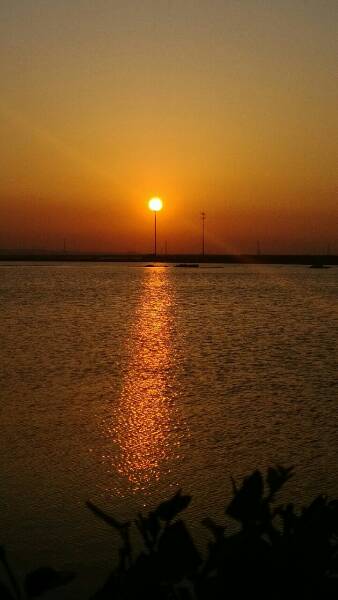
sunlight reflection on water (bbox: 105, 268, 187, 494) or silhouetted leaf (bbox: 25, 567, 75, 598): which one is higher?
silhouetted leaf (bbox: 25, 567, 75, 598)

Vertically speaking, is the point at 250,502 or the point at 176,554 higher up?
the point at 250,502

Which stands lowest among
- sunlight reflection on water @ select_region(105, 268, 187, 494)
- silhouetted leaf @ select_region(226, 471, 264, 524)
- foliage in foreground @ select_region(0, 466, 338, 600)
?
sunlight reflection on water @ select_region(105, 268, 187, 494)

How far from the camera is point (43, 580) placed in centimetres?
228

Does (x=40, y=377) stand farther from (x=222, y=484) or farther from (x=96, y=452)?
(x=222, y=484)

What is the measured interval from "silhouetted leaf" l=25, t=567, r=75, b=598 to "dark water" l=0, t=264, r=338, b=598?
4161 millimetres

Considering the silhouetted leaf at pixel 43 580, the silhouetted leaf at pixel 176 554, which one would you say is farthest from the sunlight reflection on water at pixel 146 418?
the silhouetted leaf at pixel 43 580

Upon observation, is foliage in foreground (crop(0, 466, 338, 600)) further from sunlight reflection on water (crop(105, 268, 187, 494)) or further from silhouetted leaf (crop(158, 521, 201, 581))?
sunlight reflection on water (crop(105, 268, 187, 494))

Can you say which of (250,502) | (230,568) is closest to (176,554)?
(230,568)

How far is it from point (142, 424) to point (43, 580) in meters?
9.97

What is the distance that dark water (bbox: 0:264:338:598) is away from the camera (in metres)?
7.91

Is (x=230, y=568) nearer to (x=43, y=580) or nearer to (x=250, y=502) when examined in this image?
(x=250, y=502)

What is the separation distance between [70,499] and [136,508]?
0.80 m

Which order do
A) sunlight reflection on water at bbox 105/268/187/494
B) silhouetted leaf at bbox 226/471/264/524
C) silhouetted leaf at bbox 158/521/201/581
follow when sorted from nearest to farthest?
1. silhouetted leaf at bbox 158/521/201/581
2. silhouetted leaf at bbox 226/471/264/524
3. sunlight reflection on water at bbox 105/268/187/494

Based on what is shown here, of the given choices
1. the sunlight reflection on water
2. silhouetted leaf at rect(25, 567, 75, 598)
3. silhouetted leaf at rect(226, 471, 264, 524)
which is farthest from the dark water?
silhouetted leaf at rect(25, 567, 75, 598)
